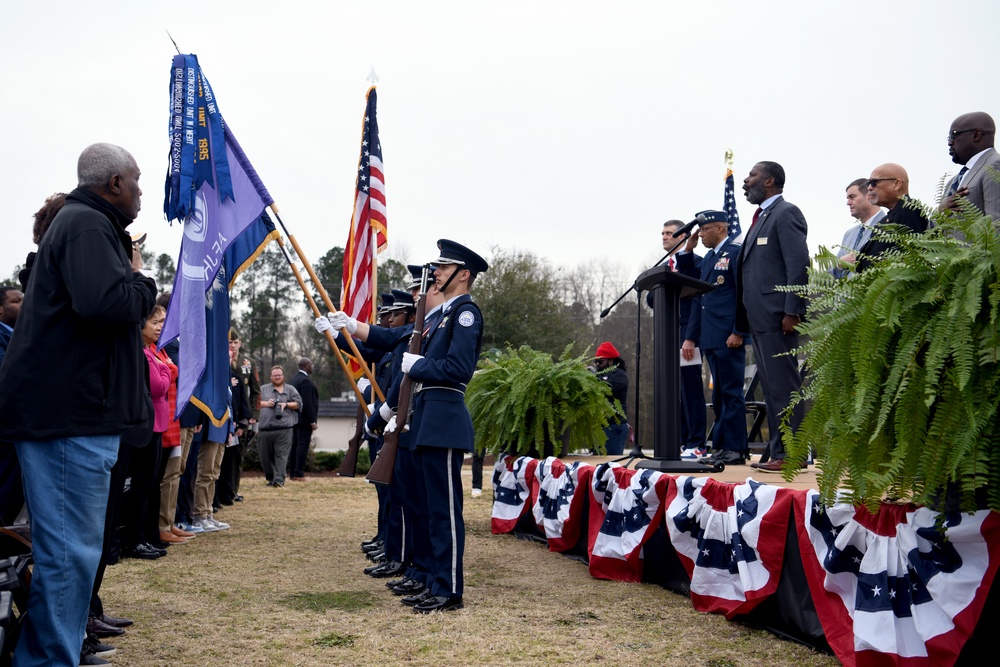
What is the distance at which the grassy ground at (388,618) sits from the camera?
3.95 meters

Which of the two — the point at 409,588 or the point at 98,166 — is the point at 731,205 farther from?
the point at 98,166

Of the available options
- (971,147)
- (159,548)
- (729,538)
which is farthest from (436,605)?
(971,147)

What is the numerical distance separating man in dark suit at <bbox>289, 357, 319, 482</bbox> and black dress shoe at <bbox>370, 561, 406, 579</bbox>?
8.63 metres

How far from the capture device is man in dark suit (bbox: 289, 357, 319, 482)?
48.3 feet

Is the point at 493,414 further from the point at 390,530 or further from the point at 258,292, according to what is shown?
the point at 258,292

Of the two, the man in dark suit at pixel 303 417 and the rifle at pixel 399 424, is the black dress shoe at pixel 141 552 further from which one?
the man in dark suit at pixel 303 417

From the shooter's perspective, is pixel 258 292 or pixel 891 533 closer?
pixel 891 533

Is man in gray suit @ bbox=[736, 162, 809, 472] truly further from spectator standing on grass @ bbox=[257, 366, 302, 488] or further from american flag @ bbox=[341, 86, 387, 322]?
spectator standing on grass @ bbox=[257, 366, 302, 488]

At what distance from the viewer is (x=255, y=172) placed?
6031 millimetres

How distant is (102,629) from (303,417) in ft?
35.1

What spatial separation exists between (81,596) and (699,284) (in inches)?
171

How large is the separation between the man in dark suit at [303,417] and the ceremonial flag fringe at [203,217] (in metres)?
8.49

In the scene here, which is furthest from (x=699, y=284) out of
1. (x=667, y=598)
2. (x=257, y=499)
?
(x=257, y=499)

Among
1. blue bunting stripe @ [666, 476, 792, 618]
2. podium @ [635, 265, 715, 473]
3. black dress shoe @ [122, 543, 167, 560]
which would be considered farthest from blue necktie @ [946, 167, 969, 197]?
black dress shoe @ [122, 543, 167, 560]
